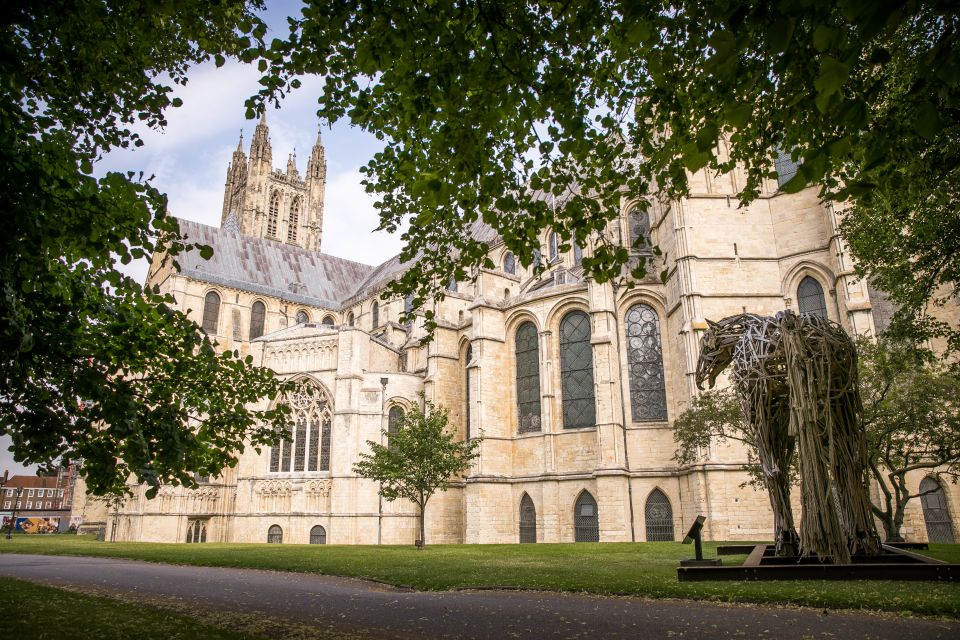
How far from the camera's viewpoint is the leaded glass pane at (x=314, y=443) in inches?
1224

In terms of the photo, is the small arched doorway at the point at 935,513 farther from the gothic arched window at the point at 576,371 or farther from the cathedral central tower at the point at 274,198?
the cathedral central tower at the point at 274,198

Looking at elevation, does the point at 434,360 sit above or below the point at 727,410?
above

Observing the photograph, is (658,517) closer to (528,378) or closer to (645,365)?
(645,365)

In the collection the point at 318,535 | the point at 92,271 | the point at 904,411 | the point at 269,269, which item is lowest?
the point at 318,535

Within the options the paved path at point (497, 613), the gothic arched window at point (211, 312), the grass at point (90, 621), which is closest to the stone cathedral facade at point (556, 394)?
the gothic arched window at point (211, 312)

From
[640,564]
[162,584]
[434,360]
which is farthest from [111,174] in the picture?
[434,360]

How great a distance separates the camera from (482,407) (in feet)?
87.5

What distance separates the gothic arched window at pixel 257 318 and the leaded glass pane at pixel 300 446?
11.5 meters

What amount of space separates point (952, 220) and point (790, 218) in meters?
14.1

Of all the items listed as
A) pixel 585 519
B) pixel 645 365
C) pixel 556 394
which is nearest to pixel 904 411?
pixel 645 365

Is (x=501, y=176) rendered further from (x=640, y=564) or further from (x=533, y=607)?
(x=640, y=564)

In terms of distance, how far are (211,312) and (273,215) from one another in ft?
72.3

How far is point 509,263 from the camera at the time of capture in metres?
34.2

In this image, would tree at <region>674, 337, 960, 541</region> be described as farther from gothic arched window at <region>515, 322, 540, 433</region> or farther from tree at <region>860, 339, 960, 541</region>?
gothic arched window at <region>515, 322, 540, 433</region>
